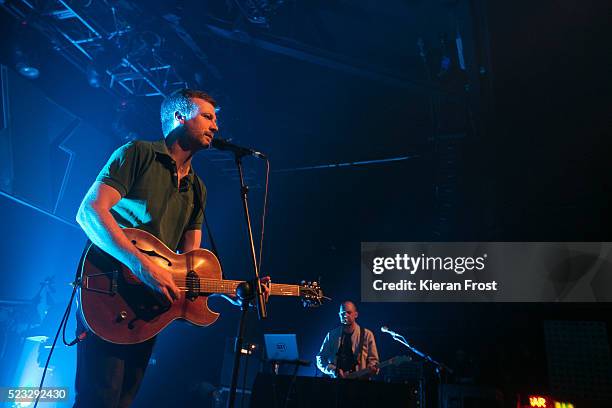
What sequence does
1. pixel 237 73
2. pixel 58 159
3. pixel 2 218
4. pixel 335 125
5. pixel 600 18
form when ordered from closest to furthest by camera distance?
pixel 2 218, pixel 600 18, pixel 58 159, pixel 237 73, pixel 335 125

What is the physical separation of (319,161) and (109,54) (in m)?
5.14

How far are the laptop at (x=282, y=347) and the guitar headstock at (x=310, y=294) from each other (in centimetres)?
320

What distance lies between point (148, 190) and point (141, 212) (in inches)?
4.8

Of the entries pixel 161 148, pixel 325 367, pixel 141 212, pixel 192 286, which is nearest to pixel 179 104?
pixel 161 148

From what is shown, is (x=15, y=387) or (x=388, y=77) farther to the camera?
(x=388, y=77)

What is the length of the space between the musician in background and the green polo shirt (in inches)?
184

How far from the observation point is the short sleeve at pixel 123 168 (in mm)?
2332

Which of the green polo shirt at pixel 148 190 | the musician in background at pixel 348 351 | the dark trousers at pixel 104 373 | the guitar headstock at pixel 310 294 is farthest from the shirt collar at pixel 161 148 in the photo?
the musician in background at pixel 348 351

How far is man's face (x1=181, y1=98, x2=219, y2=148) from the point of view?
2.76 m

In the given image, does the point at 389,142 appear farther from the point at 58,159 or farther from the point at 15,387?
the point at 15,387

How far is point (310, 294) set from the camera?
10.7ft

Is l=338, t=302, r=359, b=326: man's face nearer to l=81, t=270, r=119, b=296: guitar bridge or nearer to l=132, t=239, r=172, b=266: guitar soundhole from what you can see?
l=132, t=239, r=172, b=266: guitar soundhole

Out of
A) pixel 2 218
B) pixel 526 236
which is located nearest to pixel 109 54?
pixel 2 218

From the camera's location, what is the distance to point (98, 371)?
82.2 inches
